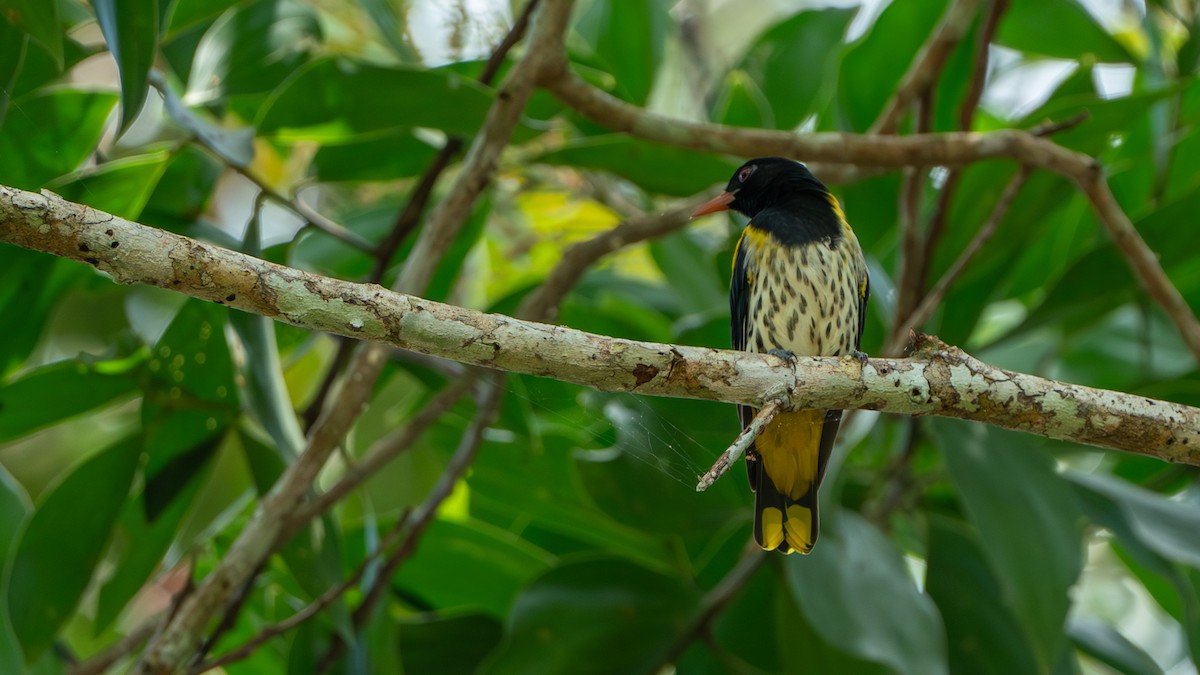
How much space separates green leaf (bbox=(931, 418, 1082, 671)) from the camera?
2590 mm

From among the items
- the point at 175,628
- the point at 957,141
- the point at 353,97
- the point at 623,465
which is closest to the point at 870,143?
the point at 957,141

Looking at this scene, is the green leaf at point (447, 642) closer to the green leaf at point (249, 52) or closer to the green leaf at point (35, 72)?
the green leaf at point (249, 52)

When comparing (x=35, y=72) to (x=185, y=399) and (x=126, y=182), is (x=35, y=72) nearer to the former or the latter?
(x=126, y=182)

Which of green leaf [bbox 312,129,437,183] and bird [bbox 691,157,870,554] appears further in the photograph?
green leaf [bbox 312,129,437,183]

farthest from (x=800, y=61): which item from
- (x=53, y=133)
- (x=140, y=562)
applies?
(x=140, y=562)

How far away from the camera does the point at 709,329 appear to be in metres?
3.01

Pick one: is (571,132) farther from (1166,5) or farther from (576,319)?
(1166,5)

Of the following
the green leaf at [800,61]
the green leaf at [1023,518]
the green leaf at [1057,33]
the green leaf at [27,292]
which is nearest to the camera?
the green leaf at [1023,518]

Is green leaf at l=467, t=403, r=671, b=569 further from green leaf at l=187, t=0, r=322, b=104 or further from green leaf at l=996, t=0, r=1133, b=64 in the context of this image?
green leaf at l=996, t=0, r=1133, b=64

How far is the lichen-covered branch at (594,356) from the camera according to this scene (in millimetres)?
1534

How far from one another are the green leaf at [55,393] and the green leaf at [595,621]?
1.14 metres

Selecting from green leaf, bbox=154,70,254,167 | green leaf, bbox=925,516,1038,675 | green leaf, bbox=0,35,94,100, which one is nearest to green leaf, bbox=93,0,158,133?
green leaf, bbox=154,70,254,167

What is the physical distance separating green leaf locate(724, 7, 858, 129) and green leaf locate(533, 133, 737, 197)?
670 mm


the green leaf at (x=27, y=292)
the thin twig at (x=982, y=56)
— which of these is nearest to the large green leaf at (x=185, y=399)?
the green leaf at (x=27, y=292)
